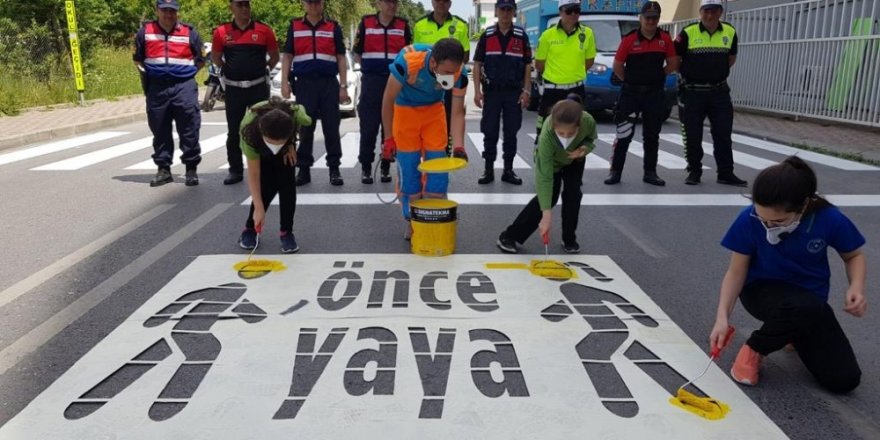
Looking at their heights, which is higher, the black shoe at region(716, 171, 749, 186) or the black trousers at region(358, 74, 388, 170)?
the black trousers at region(358, 74, 388, 170)

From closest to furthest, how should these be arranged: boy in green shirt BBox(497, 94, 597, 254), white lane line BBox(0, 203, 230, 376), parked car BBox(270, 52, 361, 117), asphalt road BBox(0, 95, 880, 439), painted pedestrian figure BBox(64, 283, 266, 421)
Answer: painted pedestrian figure BBox(64, 283, 266, 421)
asphalt road BBox(0, 95, 880, 439)
white lane line BBox(0, 203, 230, 376)
boy in green shirt BBox(497, 94, 597, 254)
parked car BBox(270, 52, 361, 117)

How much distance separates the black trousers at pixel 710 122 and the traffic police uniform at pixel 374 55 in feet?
10.2

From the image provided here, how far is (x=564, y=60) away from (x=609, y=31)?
7.47 meters

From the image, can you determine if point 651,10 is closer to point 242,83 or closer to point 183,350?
point 242,83

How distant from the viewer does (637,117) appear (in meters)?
7.73

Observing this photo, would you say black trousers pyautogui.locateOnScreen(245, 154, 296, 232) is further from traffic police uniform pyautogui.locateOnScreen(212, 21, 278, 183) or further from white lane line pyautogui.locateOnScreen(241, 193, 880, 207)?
traffic police uniform pyautogui.locateOnScreen(212, 21, 278, 183)

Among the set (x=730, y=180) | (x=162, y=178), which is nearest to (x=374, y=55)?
(x=162, y=178)

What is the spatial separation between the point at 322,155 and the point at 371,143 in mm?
2374

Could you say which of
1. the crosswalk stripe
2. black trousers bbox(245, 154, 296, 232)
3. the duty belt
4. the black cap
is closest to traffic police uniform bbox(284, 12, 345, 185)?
the duty belt

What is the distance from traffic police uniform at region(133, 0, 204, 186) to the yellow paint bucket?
3.58 m

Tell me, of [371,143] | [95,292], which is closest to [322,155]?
[371,143]

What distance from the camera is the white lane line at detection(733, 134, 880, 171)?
888 cm

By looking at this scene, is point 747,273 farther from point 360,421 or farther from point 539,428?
point 360,421

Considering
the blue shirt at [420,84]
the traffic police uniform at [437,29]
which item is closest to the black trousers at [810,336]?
the blue shirt at [420,84]
